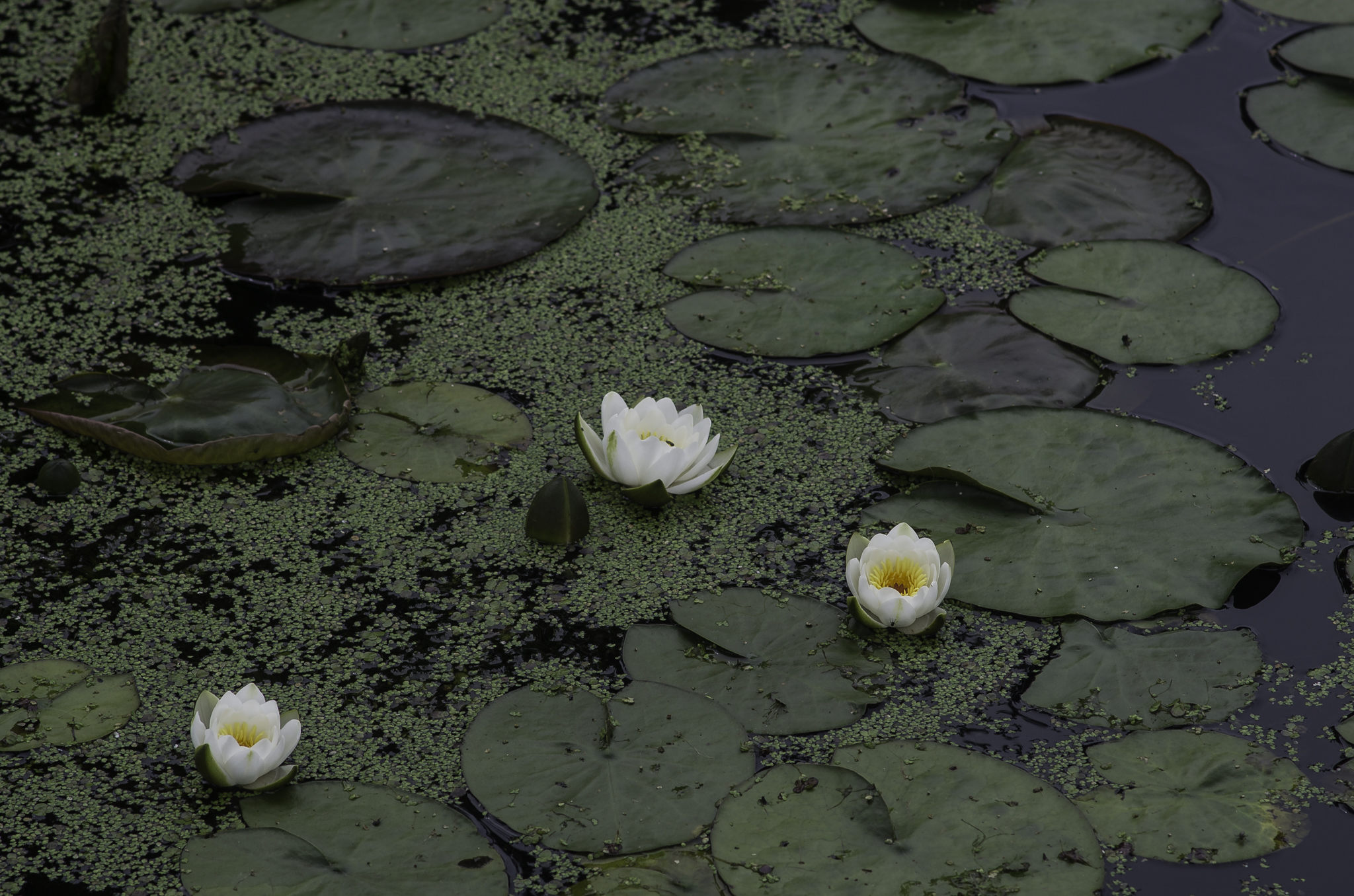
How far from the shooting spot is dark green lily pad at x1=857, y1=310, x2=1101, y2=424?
316cm

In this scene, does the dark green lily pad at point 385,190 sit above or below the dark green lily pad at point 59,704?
above

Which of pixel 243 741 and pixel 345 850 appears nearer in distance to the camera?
pixel 345 850

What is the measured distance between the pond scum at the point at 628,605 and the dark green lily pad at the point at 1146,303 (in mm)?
19

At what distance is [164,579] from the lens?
2.75 metres

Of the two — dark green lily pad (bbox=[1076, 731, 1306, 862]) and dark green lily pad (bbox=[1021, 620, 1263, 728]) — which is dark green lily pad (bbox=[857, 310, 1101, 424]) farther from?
dark green lily pad (bbox=[1076, 731, 1306, 862])

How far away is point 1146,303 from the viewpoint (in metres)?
3.38

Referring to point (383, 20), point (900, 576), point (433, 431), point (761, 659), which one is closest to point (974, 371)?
point (900, 576)

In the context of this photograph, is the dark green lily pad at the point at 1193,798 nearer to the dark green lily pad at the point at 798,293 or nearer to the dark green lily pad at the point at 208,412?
the dark green lily pad at the point at 798,293

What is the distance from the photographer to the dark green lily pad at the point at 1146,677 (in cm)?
244

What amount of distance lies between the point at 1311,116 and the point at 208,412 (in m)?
3.44

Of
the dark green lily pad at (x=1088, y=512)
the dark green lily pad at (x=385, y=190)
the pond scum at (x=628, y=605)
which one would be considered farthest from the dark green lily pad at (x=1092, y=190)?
the dark green lily pad at (x=385, y=190)

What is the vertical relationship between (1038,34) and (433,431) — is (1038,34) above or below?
above

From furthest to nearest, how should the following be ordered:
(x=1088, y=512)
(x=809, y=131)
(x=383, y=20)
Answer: (x=383, y=20)
(x=809, y=131)
(x=1088, y=512)

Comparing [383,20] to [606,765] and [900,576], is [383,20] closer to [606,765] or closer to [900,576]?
[900,576]
